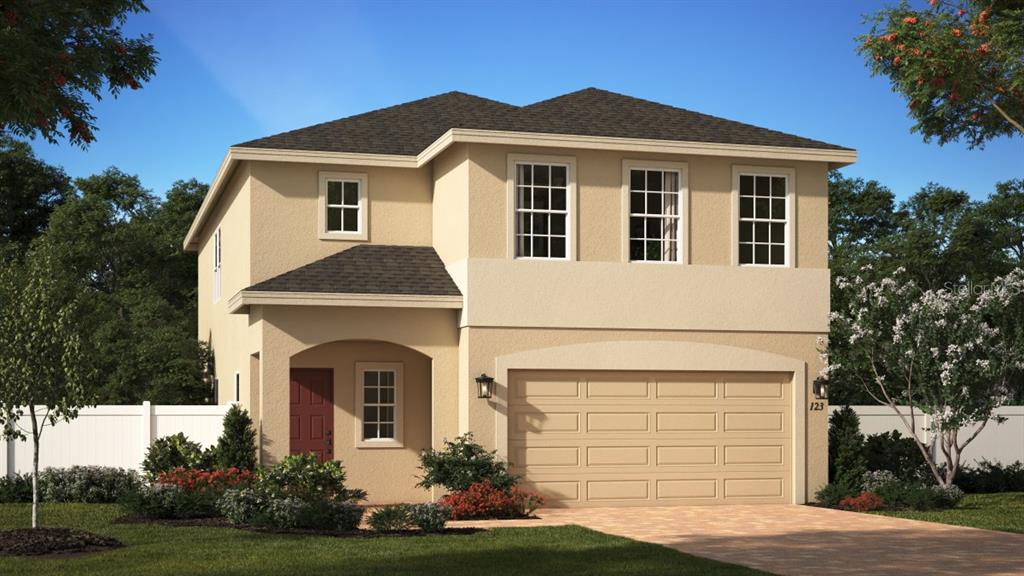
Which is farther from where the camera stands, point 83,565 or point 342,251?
point 342,251

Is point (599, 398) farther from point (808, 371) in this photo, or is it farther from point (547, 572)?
point (547, 572)

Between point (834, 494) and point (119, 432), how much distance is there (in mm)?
12713

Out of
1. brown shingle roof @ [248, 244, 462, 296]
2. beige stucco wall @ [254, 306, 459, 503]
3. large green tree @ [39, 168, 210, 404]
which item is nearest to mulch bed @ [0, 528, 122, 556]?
beige stucco wall @ [254, 306, 459, 503]

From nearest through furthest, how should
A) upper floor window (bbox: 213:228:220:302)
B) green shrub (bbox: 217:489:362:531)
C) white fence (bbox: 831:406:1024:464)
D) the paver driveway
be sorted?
the paver driveway, green shrub (bbox: 217:489:362:531), white fence (bbox: 831:406:1024:464), upper floor window (bbox: 213:228:220:302)

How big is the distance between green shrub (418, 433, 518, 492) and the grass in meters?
2.48

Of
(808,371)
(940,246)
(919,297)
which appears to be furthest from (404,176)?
(940,246)

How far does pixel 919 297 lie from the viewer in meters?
22.5

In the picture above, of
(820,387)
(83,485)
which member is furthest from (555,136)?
(83,485)

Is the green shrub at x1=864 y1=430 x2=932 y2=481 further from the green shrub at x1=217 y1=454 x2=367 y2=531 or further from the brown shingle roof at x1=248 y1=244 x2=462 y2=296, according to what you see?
the green shrub at x1=217 y1=454 x2=367 y2=531

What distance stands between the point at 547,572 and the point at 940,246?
109 feet

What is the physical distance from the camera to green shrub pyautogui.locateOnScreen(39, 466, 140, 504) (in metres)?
21.8

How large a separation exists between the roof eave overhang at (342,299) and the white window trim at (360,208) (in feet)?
7.81

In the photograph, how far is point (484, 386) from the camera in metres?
20.5

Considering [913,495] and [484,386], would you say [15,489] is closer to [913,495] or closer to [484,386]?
[484,386]
